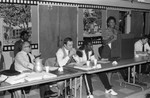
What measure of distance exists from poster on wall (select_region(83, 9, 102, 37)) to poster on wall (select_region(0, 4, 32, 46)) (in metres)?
1.93

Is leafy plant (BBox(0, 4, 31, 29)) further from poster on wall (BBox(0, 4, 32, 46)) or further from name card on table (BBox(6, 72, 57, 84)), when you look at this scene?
name card on table (BBox(6, 72, 57, 84))

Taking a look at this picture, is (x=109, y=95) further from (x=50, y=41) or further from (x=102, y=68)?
(x=50, y=41)

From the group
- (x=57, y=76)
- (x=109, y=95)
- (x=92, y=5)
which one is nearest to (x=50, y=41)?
(x=92, y=5)

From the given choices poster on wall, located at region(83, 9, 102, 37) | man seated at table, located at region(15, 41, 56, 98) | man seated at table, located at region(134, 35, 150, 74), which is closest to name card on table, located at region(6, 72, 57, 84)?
man seated at table, located at region(15, 41, 56, 98)

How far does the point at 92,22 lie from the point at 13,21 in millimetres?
2630

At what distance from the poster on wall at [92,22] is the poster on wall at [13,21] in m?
1.93

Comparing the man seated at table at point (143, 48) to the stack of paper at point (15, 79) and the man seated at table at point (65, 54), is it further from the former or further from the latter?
the stack of paper at point (15, 79)

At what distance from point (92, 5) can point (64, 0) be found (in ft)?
3.67

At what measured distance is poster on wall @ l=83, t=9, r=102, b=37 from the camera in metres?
6.46

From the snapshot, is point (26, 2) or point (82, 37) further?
point (82, 37)

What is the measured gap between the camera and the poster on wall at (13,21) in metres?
4.81

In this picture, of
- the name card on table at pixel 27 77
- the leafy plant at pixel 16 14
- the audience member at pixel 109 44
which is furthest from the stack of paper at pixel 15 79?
the leafy plant at pixel 16 14

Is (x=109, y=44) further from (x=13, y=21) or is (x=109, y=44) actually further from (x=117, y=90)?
(x=13, y=21)

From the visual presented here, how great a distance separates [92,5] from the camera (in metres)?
6.53
